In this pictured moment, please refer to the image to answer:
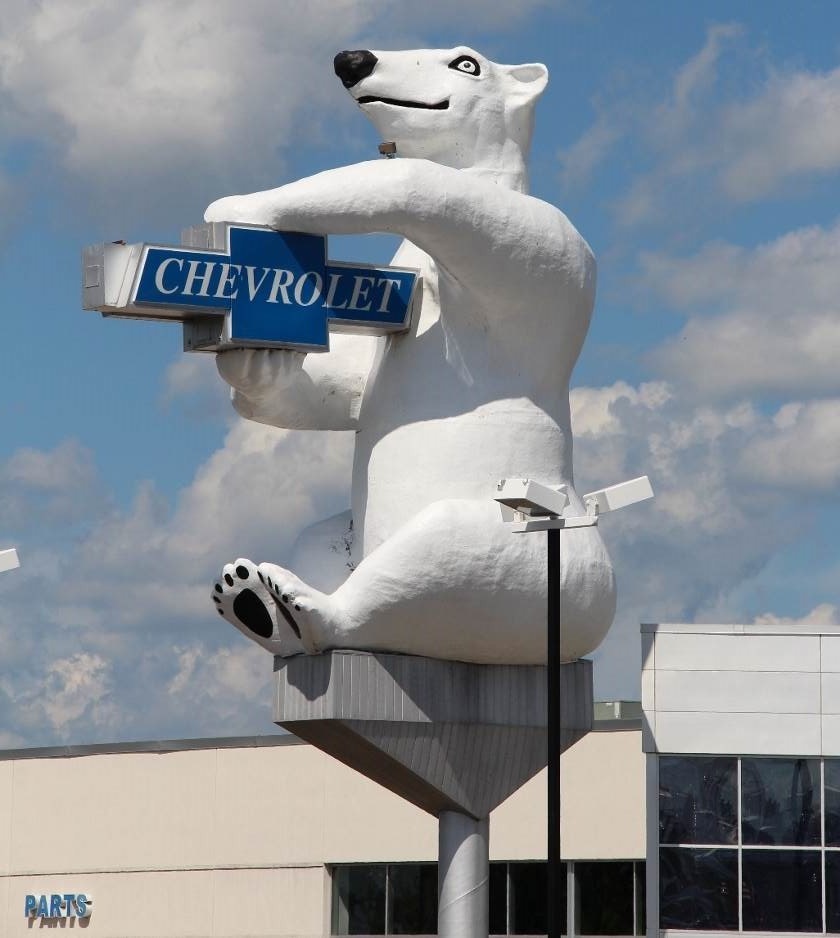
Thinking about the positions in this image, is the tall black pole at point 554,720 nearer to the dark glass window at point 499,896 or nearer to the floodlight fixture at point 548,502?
the floodlight fixture at point 548,502

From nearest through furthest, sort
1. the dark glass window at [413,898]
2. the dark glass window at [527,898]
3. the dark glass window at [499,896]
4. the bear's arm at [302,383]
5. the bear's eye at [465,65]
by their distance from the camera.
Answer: the bear's arm at [302,383] → the bear's eye at [465,65] → the dark glass window at [527,898] → the dark glass window at [499,896] → the dark glass window at [413,898]

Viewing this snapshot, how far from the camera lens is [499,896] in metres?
37.0

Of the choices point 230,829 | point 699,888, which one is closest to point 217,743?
point 230,829

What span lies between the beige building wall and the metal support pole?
1249 cm

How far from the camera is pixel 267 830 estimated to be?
39.6 meters

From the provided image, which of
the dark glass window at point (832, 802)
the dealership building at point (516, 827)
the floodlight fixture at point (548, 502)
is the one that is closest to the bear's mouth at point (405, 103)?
the floodlight fixture at point (548, 502)

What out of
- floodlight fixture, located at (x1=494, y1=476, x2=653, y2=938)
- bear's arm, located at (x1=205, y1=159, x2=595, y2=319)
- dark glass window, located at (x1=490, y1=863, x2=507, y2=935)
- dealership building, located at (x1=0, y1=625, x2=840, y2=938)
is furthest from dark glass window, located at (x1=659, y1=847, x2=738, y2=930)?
floodlight fixture, located at (x1=494, y1=476, x2=653, y2=938)

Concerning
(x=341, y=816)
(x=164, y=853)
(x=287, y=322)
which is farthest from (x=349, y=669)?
(x=164, y=853)

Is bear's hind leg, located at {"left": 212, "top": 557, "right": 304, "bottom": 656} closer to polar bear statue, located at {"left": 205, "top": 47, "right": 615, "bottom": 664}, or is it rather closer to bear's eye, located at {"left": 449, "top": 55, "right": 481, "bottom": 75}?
polar bear statue, located at {"left": 205, "top": 47, "right": 615, "bottom": 664}

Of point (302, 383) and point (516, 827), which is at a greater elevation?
point (302, 383)

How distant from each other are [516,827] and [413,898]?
2.66 m

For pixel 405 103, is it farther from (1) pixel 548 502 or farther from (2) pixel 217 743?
(2) pixel 217 743

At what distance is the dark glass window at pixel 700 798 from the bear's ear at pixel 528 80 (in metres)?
10.5

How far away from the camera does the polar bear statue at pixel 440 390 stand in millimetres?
21828
